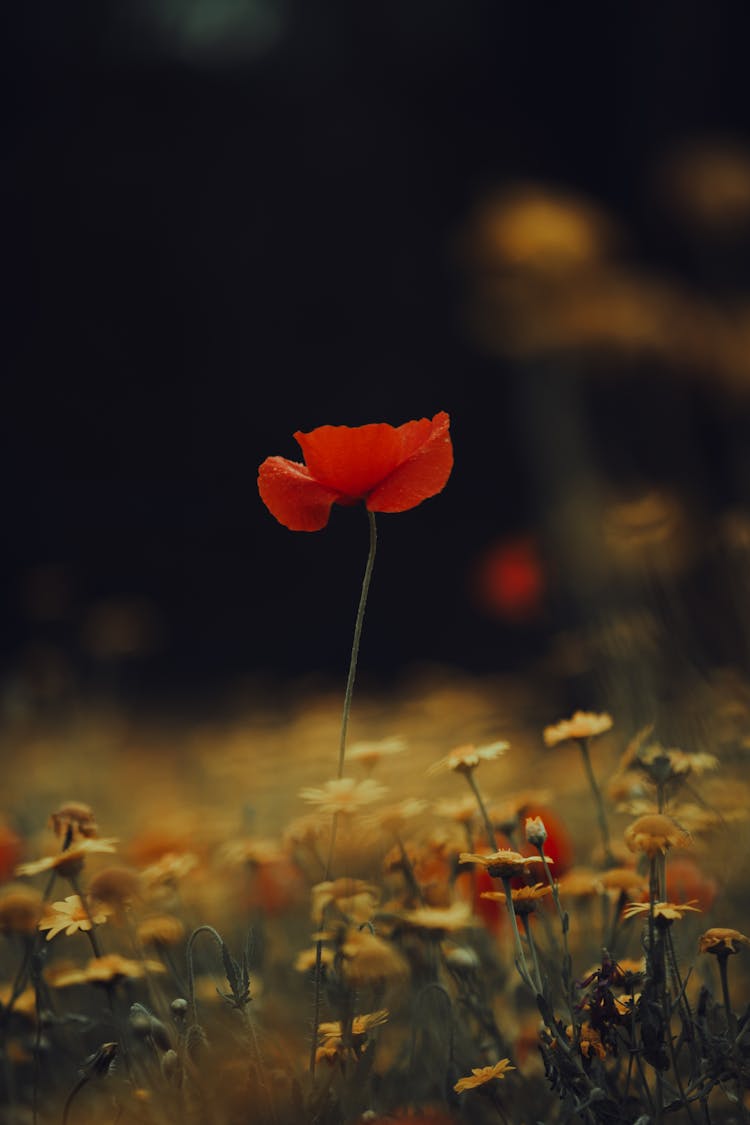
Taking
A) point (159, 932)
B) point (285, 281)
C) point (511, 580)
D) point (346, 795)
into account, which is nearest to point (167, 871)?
point (159, 932)

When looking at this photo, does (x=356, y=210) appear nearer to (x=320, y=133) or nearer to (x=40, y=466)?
(x=320, y=133)

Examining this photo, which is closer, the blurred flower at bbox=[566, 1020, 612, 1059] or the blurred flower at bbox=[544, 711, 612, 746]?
the blurred flower at bbox=[566, 1020, 612, 1059]

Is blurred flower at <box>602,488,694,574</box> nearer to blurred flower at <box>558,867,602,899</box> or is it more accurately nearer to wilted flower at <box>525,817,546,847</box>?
blurred flower at <box>558,867,602,899</box>

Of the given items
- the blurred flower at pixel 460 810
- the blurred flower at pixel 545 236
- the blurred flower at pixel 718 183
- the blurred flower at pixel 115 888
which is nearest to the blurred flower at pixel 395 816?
the blurred flower at pixel 460 810

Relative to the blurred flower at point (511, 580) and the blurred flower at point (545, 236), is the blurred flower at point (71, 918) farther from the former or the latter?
the blurred flower at point (511, 580)

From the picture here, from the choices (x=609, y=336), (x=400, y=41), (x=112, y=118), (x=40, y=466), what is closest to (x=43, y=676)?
(x=609, y=336)

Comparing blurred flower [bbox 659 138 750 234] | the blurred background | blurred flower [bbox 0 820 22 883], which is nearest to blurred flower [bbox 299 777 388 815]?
blurred flower [bbox 0 820 22 883]

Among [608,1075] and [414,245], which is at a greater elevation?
[414,245]
